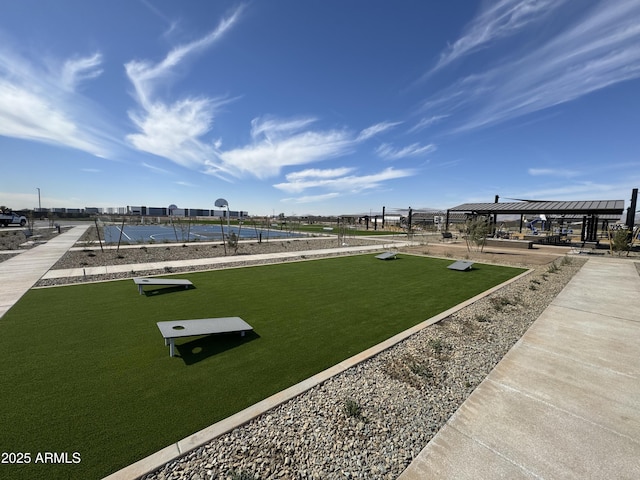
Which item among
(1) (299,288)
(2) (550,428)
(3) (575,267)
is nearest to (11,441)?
(2) (550,428)

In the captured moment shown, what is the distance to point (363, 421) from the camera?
316 cm

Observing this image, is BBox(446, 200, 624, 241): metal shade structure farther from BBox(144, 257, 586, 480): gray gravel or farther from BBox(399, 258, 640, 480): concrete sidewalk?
BBox(144, 257, 586, 480): gray gravel

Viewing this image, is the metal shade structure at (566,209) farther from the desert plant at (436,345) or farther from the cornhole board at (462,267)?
the desert plant at (436,345)

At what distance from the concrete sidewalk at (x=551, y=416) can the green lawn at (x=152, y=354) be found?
200 centimetres

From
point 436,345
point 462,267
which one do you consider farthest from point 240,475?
point 462,267

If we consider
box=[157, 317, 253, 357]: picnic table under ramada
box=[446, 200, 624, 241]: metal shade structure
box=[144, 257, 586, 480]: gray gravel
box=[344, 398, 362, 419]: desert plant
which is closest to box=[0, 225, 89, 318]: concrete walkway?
box=[157, 317, 253, 357]: picnic table under ramada

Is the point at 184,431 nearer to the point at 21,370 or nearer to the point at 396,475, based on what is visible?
the point at 396,475

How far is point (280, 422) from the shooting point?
3.09m

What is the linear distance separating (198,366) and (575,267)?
697 inches

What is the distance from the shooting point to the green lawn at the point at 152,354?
9.48 ft

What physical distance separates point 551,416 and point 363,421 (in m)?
2.27

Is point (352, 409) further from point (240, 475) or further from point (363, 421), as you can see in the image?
point (240, 475)

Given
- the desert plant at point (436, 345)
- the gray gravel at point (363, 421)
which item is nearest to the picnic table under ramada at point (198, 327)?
the gray gravel at point (363, 421)

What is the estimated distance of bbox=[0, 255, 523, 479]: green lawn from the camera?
2.89 meters
